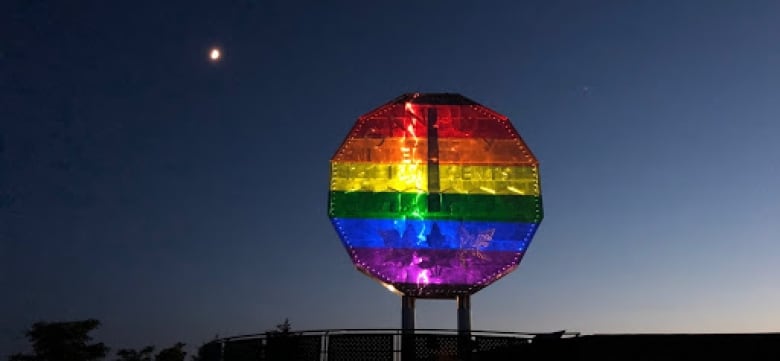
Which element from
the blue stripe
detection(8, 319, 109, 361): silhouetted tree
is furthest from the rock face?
detection(8, 319, 109, 361): silhouetted tree

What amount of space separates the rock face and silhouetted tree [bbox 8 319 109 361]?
96.3ft

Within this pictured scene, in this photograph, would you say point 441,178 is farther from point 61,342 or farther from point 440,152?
point 61,342

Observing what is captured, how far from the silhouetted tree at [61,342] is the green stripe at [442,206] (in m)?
29.4

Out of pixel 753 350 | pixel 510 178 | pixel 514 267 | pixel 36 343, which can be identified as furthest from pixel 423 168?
pixel 36 343

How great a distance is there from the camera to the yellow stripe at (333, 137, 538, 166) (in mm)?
18547

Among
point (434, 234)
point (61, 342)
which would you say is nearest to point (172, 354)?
point (61, 342)

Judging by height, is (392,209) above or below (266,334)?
above

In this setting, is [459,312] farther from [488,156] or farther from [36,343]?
[36,343]

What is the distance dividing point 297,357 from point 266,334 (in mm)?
966

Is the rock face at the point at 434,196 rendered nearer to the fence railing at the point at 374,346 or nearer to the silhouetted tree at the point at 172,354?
the fence railing at the point at 374,346

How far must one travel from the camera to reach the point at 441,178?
725 inches

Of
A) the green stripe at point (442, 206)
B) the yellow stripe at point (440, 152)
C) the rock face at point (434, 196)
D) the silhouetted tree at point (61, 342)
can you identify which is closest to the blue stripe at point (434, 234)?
the rock face at point (434, 196)

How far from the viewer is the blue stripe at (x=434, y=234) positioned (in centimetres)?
1781

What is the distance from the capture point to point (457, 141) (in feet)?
61.5
